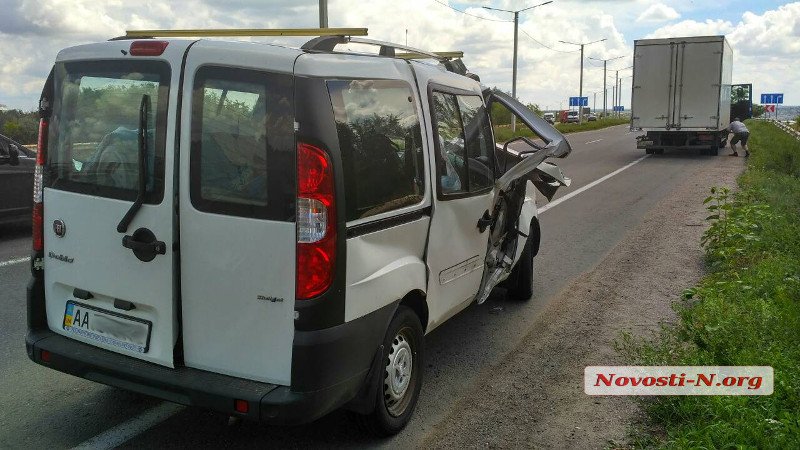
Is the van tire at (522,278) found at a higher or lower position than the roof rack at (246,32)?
lower

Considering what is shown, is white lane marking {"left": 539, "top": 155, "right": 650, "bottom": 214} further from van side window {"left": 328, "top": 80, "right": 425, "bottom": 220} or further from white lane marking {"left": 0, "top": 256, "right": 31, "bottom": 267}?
van side window {"left": 328, "top": 80, "right": 425, "bottom": 220}

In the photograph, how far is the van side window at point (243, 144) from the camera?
3340 mm

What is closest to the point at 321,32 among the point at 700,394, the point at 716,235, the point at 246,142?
the point at 246,142

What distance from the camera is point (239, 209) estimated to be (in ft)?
11.1

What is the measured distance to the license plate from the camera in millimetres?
3621

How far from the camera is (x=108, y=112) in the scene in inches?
147

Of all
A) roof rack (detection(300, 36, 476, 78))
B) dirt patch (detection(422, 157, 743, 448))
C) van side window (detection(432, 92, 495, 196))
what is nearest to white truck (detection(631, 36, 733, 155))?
dirt patch (detection(422, 157, 743, 448))

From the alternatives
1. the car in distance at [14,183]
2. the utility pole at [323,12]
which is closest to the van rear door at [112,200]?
the car in distance at [14,183]

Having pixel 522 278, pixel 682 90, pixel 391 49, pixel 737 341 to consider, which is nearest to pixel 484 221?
pixel 391 49

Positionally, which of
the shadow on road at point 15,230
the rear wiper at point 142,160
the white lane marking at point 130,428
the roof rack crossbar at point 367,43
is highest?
the roof rack crossbar at point 367,43

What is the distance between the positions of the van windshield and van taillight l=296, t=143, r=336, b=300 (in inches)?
28.2

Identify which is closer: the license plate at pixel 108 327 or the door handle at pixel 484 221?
the license plate at pixel 108 327

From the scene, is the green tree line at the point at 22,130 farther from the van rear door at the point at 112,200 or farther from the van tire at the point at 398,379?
the van tire at the point at 398,379

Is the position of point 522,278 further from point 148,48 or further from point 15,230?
point 15,230
